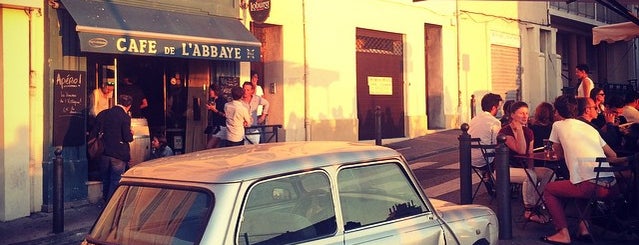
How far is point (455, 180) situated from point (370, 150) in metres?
6.71

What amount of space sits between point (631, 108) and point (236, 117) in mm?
5648

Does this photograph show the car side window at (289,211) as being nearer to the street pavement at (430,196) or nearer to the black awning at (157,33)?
the street pavement at (430,196)

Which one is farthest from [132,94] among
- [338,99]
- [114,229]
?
[114,229]

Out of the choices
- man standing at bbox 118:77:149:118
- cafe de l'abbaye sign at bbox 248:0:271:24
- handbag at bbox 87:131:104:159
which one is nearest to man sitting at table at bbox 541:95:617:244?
handbag at bbox 87:131:104:159

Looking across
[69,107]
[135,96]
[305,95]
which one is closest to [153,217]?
[69,107]

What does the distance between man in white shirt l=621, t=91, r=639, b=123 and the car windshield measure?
7.44 m

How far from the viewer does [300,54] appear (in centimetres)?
1450

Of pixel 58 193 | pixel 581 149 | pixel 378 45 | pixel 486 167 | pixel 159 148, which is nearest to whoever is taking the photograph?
pixel 581 149

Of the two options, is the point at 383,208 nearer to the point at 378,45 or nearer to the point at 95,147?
the point at 95,147

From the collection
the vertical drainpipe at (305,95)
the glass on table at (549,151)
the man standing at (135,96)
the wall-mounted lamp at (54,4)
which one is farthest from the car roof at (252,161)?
the vertical drainpipe at (305,95)

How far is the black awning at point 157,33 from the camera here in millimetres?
9812

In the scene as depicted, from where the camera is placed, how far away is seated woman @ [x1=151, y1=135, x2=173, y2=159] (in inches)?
437

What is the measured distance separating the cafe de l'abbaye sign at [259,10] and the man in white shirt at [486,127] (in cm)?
552

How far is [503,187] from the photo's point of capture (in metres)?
6.89
